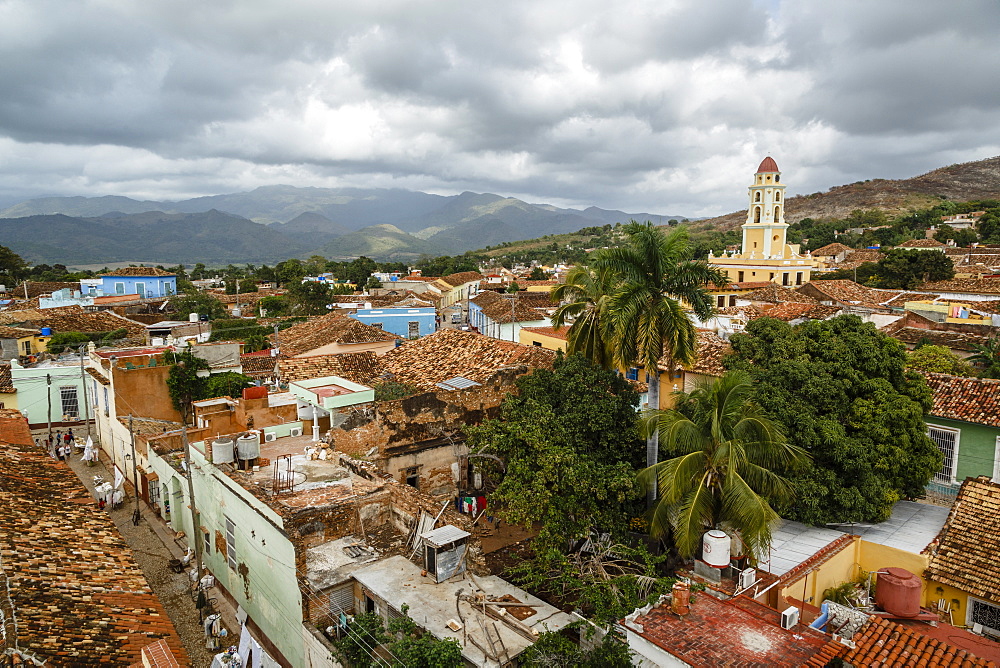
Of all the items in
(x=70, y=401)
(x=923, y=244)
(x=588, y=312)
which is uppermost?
(x=923, y=244)

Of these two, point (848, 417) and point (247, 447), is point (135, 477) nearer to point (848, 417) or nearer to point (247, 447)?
point (247, 447)

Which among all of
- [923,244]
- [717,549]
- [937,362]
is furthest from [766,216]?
[717,549]

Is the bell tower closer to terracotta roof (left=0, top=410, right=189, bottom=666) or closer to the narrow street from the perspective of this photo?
the narrow street

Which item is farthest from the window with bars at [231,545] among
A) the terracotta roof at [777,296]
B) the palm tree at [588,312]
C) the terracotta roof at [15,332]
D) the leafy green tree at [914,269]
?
the leafy green tree at [914,269]

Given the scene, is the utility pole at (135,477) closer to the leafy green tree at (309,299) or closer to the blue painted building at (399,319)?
the blue painted building at (399,319)

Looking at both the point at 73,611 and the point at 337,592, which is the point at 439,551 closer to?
the point at 337,592

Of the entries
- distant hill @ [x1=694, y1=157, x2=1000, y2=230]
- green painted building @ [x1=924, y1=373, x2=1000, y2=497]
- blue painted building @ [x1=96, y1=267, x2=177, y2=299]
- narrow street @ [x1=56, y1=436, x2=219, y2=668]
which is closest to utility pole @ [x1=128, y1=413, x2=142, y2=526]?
narrow street @ [x1=56, y1=436, x2=219, y2=668]
